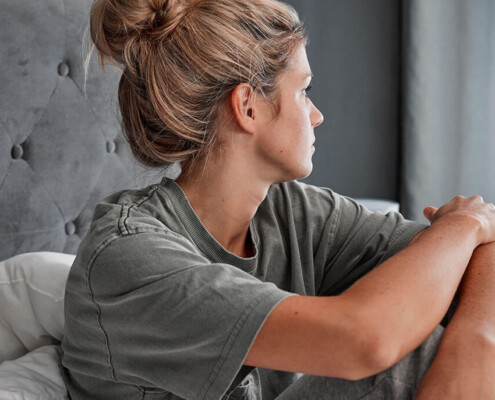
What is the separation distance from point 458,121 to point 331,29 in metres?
0.62

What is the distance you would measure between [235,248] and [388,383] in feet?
1.36

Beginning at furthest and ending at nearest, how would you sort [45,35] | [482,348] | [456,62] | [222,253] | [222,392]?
[456,62] < [45,35] < [222,253] < [482,348] < [222,392]

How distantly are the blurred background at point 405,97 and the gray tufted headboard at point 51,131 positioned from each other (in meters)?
1.19

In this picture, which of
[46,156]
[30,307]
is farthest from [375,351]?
[46,156]

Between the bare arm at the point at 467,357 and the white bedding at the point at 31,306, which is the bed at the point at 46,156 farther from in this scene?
the bare arm at the point at 467,357

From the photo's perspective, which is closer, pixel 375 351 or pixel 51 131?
pixel 375 351

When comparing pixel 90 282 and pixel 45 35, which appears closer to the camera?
pixel 90 282

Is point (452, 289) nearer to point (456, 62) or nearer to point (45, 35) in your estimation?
point (45, 35)

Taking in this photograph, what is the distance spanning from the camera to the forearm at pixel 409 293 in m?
0.78

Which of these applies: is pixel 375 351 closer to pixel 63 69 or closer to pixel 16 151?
pixel 16 151

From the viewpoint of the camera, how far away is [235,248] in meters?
1.19

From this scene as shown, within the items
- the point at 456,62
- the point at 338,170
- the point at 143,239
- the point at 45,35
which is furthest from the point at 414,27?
the point at 143,239

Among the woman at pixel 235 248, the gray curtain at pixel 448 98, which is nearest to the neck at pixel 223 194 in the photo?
the woman at pixel 235 248

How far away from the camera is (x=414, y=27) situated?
2.47 m
